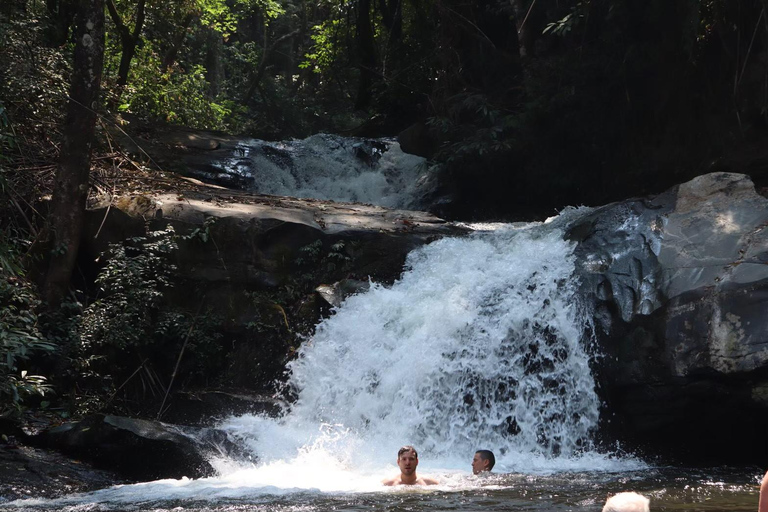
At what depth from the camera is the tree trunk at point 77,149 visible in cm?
1066

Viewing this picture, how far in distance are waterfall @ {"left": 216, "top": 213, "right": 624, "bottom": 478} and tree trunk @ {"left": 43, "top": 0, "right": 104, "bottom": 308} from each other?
3.26 m

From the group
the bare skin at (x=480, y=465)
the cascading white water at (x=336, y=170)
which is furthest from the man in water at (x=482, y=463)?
the cascading white water at (x=336, y=170)

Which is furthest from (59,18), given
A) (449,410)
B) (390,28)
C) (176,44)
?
(449,410)

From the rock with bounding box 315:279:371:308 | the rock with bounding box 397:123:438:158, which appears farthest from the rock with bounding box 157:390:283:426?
the rock with bounding box 397:123:438:158

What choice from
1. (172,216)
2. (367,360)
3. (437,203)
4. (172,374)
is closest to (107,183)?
(172,216)

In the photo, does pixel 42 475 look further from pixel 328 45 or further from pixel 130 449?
pixel 328 45

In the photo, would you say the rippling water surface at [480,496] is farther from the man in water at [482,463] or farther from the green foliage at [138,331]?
the green foliage at [138,331]

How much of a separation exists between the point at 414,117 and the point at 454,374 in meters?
11.5

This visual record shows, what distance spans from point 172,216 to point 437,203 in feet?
19.6

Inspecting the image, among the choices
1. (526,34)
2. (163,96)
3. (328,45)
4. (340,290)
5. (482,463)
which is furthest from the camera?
(328,45)

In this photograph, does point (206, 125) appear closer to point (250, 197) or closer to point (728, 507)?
point (250, 197)

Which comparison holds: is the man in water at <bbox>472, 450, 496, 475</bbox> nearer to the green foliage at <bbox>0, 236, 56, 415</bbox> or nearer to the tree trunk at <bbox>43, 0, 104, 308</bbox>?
the green foliage at <bbox>0, 236, 56, 415</bbox>

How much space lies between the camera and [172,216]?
11320mm

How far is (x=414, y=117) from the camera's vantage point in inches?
785
